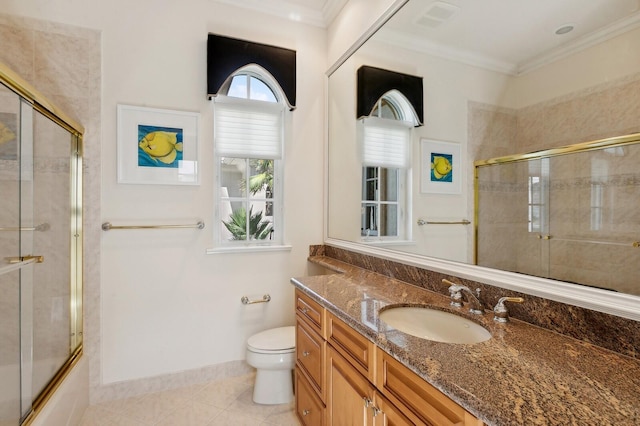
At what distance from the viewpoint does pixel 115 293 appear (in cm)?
218

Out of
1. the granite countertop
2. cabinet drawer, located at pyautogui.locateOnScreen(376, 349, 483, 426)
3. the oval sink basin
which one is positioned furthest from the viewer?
the oval sink basin

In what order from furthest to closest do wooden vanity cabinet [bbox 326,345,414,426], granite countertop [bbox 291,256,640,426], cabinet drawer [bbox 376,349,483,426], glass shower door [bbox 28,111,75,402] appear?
glass shower door [bbox 28,111,75,402] → wooden vanity cabinet [bbox 326,345,414,426] → cabinet drawer [bbox 376,349,483,426] → granite countertop [bbox 291,256,640,426]

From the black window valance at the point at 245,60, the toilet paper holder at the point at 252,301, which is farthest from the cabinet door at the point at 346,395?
the black window valance at the point at 245,60

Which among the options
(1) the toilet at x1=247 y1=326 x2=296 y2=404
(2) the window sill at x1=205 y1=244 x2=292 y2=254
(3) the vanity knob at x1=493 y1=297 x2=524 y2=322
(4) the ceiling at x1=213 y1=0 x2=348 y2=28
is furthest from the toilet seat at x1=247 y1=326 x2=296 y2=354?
(4) the ceiling at x1=213 y1=0 x2=348 y2=28

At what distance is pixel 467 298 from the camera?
55.0 inches

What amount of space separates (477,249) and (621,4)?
0.94m

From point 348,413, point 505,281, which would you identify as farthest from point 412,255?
point 348,413

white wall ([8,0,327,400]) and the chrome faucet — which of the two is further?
white wall ([8,0,327,400])

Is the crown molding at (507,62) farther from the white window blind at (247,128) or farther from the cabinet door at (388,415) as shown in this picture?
the cabinet door at (388,415)

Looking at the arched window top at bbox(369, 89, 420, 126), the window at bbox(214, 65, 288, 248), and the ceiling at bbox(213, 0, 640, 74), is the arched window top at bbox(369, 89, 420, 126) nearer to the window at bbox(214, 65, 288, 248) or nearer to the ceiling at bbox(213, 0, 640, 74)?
the ceiling at bbox(213, 0, 640, 74)

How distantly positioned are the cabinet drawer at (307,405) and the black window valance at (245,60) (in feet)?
6.51

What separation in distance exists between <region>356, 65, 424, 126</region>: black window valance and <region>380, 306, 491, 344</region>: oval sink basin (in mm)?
1015

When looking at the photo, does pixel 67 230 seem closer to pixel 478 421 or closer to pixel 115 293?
pixel 115 293

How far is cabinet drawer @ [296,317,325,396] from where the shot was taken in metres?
1.58
